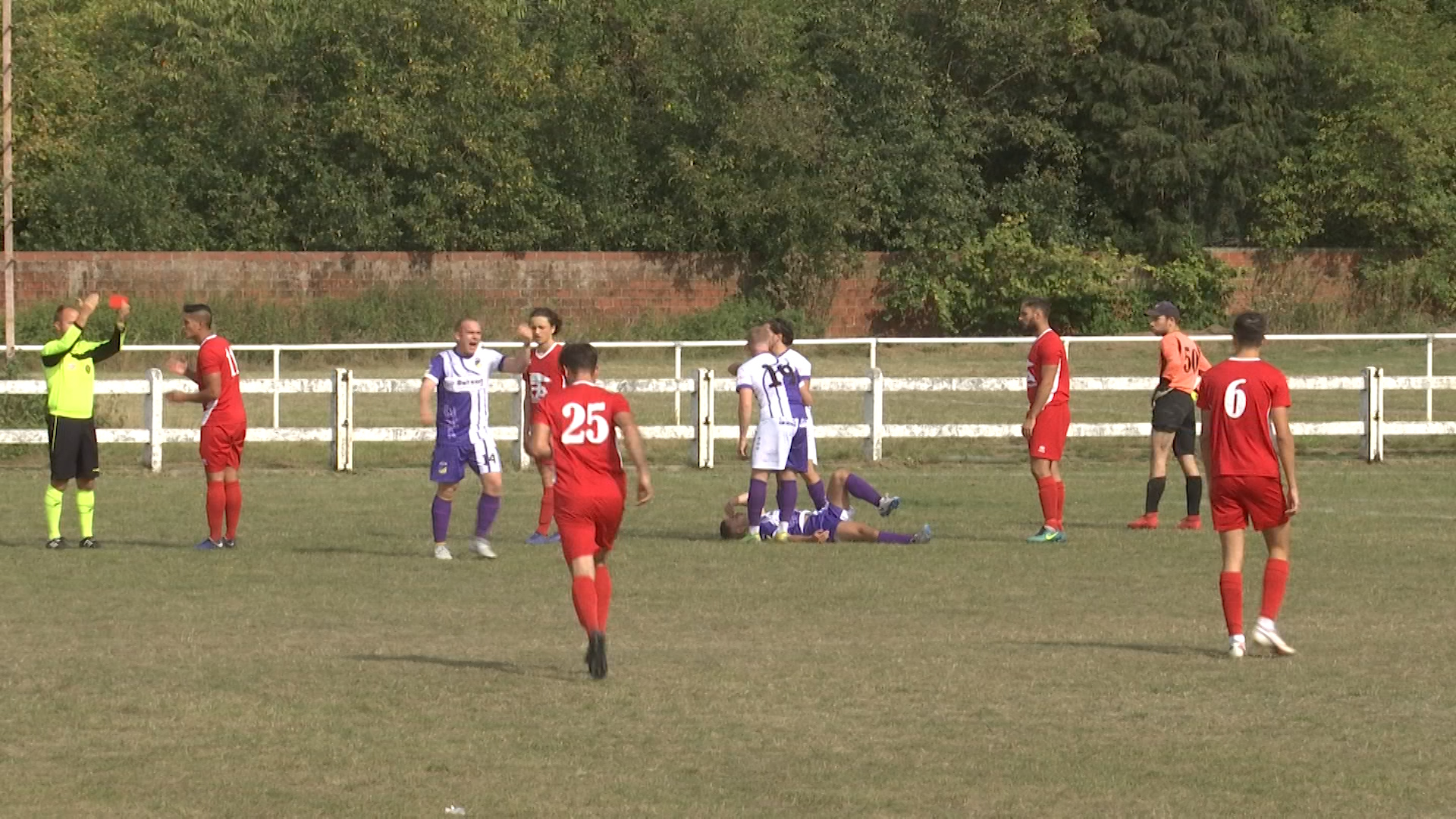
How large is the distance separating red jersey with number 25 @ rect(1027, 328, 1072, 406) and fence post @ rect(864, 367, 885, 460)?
24.0 ft

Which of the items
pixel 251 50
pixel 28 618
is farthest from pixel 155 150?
pixel 28 618

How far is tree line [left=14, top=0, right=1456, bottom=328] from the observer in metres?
46.5

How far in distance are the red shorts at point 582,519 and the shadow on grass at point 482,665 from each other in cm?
58

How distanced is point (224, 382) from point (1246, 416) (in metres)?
8.27

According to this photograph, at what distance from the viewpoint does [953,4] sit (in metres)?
51.2

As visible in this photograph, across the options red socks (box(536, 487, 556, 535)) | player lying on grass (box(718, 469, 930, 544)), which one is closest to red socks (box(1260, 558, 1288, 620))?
player lying on grass (box(718, 469, 930, 544))

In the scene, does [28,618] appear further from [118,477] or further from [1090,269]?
[1090,269]

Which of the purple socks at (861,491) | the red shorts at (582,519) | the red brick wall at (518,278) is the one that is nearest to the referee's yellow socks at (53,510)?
the purple socks at (861,491)

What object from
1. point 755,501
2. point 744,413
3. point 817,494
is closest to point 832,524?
point 817,494

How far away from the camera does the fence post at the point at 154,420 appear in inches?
901

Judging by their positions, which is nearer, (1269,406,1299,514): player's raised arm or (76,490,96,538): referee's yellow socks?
(1269,406,1299,514): player's raised arm

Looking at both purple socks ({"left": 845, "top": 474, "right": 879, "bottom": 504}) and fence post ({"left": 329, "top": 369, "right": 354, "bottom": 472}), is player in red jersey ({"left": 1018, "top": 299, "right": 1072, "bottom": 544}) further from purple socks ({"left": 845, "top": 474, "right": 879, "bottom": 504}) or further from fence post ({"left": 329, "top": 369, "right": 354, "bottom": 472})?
fence post ({"left": 329, "top": 369, "right": 354, "bottom": 472})

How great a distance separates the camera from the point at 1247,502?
10.8m

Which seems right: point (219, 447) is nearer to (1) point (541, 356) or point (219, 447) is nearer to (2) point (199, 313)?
(2) point (199, 313)
